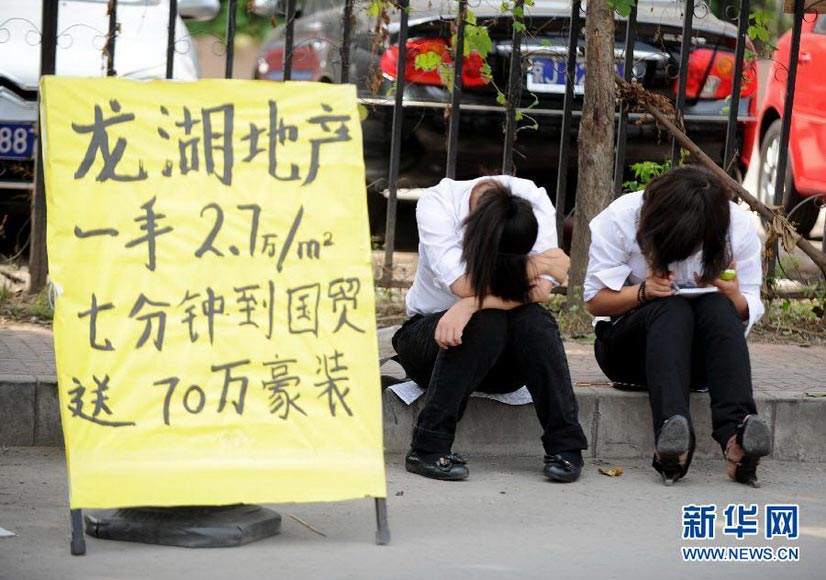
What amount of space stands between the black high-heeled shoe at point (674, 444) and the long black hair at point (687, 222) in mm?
525

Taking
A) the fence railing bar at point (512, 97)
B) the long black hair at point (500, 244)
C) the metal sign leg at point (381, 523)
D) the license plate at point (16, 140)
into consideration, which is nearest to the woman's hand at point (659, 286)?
the long black hair at point (500, 244)

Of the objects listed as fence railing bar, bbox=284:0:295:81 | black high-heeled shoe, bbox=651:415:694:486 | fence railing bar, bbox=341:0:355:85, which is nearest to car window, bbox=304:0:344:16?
fence railing bar, bbox=341:0:355:85

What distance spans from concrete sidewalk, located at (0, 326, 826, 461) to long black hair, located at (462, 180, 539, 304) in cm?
59

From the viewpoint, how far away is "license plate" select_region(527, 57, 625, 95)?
6.27 meters

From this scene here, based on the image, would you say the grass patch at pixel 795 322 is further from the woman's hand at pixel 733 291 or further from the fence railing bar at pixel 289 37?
the fence railing bar at pixel 289 37

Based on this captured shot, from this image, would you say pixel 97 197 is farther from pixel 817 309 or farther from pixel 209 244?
pixel 817 309

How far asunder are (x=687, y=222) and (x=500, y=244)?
623 mm

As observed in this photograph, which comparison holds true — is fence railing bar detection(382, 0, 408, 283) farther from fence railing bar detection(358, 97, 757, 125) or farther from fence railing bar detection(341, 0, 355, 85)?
fence railing bar detection(358, 97, 757, 125)

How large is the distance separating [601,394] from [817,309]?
1856 mm

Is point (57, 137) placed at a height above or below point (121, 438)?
above

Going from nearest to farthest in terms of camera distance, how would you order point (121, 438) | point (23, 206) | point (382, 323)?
point (121, 438), point (382, 323), point (23, 206)

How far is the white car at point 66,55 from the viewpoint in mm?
6395

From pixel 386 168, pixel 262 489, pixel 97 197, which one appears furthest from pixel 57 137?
pixel 386 168

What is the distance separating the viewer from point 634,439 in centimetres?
474
